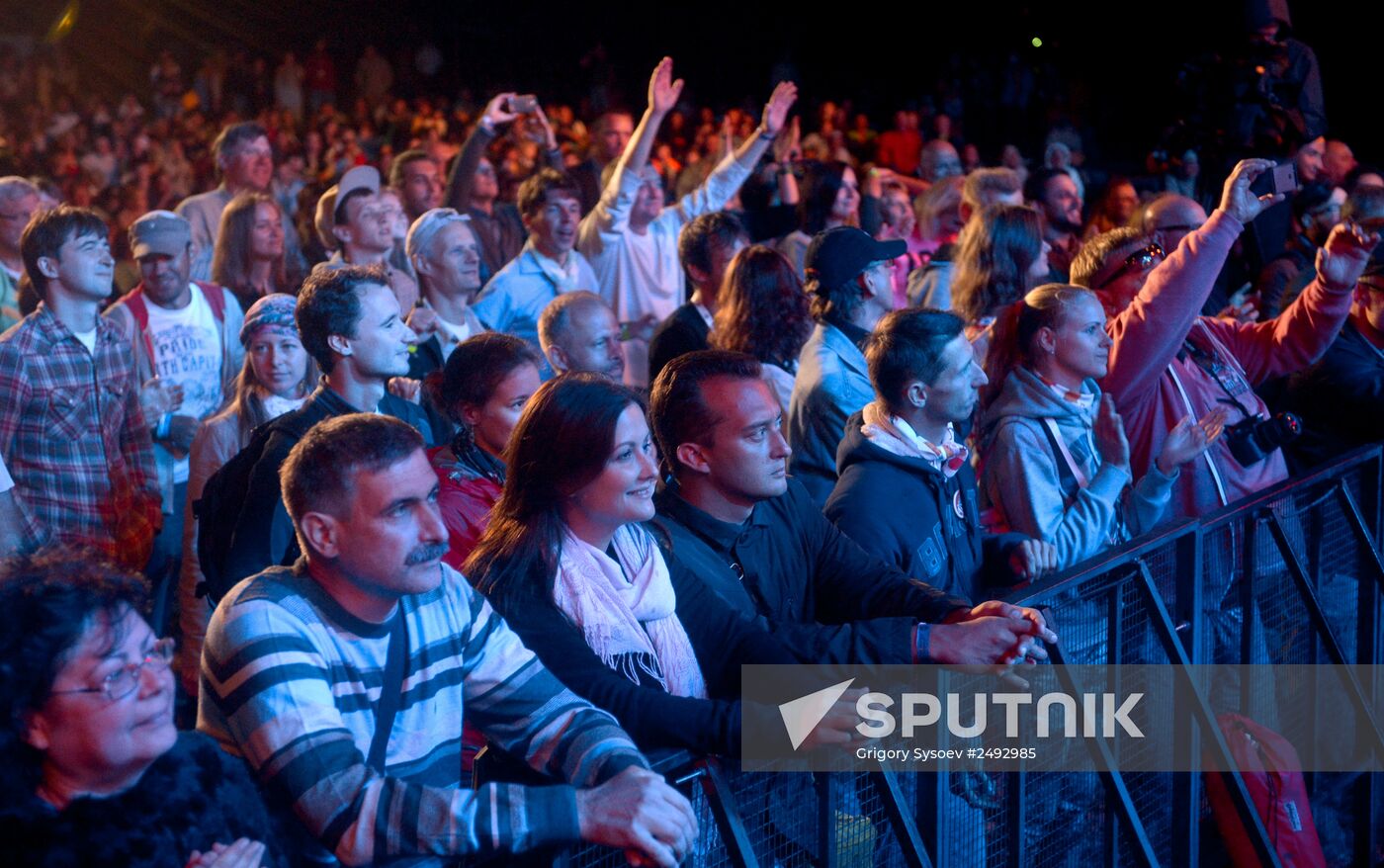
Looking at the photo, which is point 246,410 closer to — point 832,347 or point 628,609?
point 832,347

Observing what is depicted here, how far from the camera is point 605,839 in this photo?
2.07 meters

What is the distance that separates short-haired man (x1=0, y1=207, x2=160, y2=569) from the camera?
11.7 feet

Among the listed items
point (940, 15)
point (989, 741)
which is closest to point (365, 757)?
point (989, 741)

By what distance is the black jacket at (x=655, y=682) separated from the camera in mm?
2398

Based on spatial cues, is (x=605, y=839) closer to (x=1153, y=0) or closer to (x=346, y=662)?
(x=346, y=662)

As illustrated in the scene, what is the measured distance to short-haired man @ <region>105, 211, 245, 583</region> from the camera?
5117mm

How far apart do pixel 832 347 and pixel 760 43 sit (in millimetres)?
14391

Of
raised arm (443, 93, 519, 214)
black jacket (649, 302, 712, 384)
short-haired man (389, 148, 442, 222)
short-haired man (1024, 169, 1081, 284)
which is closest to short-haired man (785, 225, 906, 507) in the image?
black jacket (649, 302, 712, 384)

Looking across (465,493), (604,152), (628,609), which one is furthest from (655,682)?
(604,152)

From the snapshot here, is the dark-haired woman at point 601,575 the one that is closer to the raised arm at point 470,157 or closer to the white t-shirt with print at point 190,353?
the white t-shirt with print at point 190,353

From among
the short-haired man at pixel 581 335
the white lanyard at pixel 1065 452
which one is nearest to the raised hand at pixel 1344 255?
the white lanyard at pixel 1065 452

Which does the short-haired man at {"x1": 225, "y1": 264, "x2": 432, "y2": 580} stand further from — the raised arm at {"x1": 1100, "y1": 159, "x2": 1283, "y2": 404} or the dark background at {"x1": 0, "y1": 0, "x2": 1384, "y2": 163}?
the dark background at {"x1": 0, "y1": 0, "x2": 1384, "y2": 163}

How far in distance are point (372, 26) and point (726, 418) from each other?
629 inches

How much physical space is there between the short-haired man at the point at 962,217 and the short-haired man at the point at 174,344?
2887 mm
